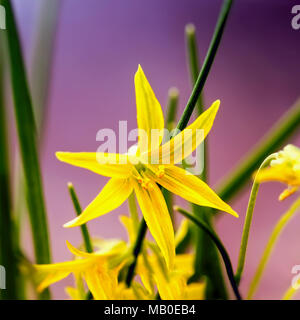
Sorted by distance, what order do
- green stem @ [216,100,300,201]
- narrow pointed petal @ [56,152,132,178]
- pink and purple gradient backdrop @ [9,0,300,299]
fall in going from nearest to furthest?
narrow pointed petal @ [56,152,132,178], green stem @ [216,100,300,201], pink and purple gradient backdrop @ [9,0,300,299]

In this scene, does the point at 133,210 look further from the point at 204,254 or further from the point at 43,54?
the point at 43,54

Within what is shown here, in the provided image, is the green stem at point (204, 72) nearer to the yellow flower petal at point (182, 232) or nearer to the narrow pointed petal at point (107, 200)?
the narrow pointed petal at point (107, 200)

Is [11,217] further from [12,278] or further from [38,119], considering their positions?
[38,119]

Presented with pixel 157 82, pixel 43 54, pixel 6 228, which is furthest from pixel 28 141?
pixel 157 82

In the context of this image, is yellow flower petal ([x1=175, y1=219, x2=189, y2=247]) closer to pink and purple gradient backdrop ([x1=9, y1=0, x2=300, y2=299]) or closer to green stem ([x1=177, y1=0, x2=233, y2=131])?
green stem ([x1=177, y1=0, x2=233, y2=131])

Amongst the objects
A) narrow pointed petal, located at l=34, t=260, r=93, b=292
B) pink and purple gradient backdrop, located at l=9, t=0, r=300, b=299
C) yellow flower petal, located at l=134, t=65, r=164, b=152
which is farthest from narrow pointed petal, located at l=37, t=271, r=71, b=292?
pink and purple gradient backdrop, located at l=9, t=0, r=300, b=299

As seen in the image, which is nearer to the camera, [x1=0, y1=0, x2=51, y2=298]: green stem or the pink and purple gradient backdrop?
[x1=0, y1=0, x2=51, y2=298]: green stem

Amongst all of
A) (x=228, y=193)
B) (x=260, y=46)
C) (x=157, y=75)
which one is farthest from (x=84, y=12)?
(x=228, y=193)
